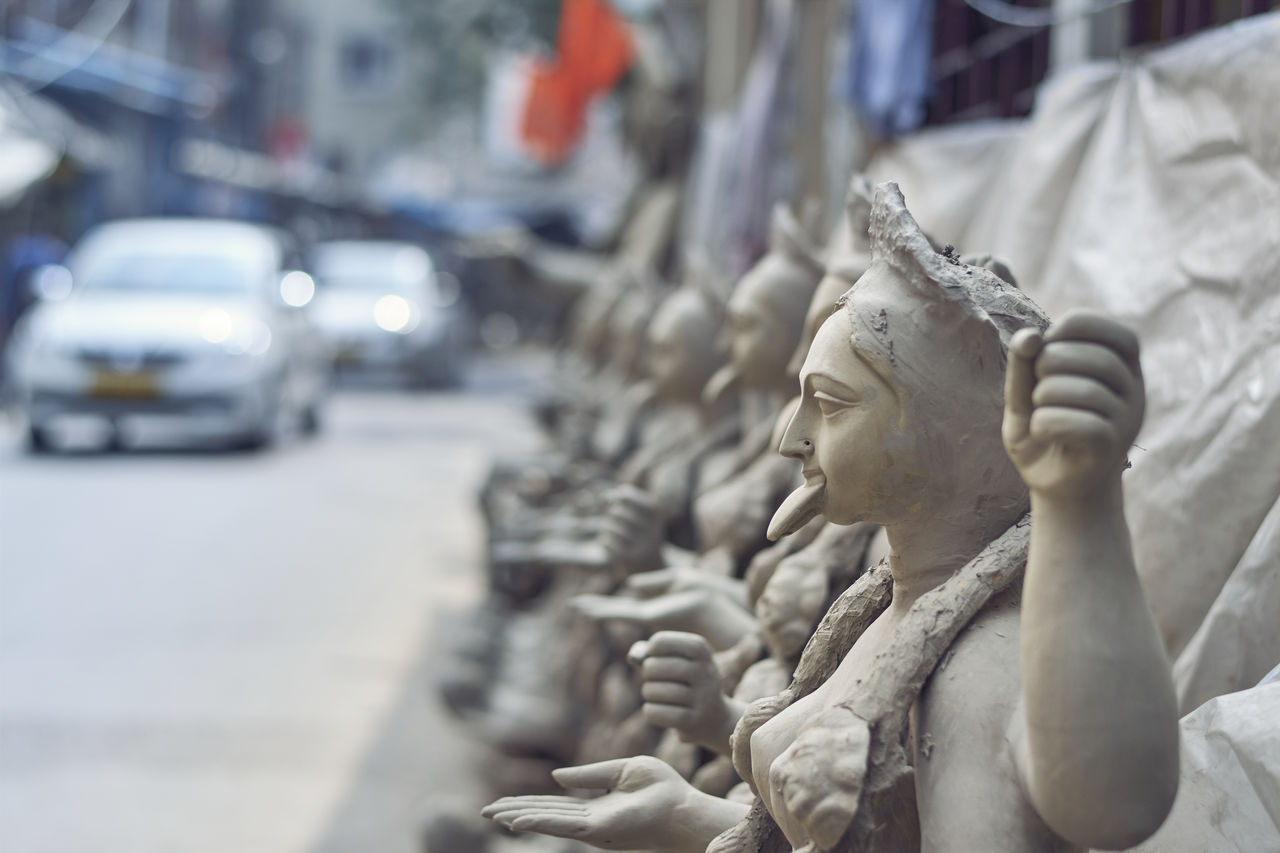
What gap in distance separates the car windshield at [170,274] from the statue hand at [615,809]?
9962 millimetres

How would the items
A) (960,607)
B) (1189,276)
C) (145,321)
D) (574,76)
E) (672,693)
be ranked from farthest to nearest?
(574,76)
(145,321)
(1189,276)
(672,693)
(960,607)

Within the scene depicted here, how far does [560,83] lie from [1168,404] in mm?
10075

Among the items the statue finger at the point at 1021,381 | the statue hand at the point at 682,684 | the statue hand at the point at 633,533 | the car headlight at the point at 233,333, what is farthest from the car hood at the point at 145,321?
the statue finger at the point at 1021,381

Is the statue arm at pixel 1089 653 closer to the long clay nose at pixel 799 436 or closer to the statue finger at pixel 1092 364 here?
the statue finger at pixel 1092 364

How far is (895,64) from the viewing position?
216 inches

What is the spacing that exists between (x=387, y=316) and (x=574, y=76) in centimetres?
700

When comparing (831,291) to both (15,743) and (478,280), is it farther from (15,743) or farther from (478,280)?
(478,280)

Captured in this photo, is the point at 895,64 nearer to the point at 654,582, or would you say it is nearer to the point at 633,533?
the point at 633,533

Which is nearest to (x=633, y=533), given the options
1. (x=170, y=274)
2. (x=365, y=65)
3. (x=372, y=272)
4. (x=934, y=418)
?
(x=934, y=418)

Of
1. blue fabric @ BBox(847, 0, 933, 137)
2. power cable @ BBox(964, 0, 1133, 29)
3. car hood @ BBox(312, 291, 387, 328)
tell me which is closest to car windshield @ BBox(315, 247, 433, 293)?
car hood @ BBox(312, 291, 387, 328)

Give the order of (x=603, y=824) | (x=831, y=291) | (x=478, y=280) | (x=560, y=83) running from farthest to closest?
(x=478, y=280) → (x=560, y=83) → (x=831, y=291) → (x=603, y=824)

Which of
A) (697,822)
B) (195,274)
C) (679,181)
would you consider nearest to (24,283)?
(195,274)

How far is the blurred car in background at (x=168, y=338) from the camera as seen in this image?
1048 centimetres

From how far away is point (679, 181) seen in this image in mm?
9047
